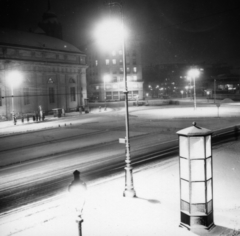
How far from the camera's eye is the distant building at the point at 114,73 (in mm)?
102062

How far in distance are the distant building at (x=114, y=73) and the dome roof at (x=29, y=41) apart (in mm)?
41947

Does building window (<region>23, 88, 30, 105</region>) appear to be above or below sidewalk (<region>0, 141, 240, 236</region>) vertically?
above

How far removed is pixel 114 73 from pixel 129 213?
98399 mm

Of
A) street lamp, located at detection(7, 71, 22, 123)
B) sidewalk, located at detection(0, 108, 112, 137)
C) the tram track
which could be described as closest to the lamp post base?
the tram track

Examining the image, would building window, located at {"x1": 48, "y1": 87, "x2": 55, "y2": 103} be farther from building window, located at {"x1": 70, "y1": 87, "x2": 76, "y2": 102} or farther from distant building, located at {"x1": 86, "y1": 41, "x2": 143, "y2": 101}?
distant building, located at {"x1": 86, "y1": 41, "x2": 143, "y2": 101}

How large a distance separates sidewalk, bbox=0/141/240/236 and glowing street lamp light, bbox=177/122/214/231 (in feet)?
1.18

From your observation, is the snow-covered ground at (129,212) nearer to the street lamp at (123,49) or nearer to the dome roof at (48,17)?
the street lamp at (123,49)

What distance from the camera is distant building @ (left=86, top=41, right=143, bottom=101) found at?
102 metres

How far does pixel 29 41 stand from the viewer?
52000 mm

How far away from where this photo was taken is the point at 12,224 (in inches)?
302

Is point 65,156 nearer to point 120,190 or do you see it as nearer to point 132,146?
point 132,146

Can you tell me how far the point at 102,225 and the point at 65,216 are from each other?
136cm

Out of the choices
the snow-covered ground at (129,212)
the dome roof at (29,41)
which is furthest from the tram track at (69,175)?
the dome roof at (29,41)

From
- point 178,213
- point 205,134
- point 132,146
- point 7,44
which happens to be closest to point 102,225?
point 178,213
